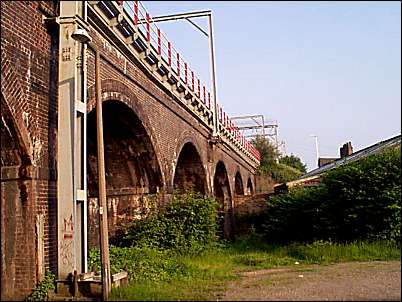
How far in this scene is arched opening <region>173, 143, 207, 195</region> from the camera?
21.2 meters

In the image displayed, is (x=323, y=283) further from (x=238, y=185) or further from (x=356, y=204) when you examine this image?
(x=238, y=185)

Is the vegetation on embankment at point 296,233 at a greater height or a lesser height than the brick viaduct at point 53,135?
lesser

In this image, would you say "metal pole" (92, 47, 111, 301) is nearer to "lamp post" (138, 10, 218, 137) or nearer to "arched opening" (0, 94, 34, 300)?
"arched opening" (0, 94, 34, 300)

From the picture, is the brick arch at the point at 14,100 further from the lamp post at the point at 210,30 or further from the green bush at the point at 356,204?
the lamp post at the point at 210,30

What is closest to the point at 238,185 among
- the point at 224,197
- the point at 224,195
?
the point at 224,195

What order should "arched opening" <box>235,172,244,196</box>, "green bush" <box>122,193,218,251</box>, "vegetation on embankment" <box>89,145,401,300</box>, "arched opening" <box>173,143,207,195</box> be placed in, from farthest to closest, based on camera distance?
"arched opening" <box>235,172,244,196</box> → "arched opening" <box>173,143,207,195</box> → "green bush" <box>122,193,218,251</box> → "vegetation on embankment" <box>89,145,401,300</box>

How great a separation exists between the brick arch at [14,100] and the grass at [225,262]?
8.37 feet

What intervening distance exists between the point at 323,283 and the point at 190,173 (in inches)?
529

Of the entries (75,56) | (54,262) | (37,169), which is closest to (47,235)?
(54,262)

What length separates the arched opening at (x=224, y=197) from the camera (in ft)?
76.3

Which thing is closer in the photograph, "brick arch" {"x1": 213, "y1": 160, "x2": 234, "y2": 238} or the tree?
"brick arch" {"x1": 213, "y1": 160, "x2": 234, "y2": 238}

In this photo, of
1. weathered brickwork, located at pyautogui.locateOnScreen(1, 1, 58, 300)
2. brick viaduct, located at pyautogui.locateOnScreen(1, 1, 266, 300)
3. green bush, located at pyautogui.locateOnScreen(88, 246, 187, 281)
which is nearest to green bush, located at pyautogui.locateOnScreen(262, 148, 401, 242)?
brick viaduct, located at pyautogui.locateOnScreen(1, 1, 266, 300)

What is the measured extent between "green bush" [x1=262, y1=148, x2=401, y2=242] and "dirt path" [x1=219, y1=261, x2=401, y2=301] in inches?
64.4

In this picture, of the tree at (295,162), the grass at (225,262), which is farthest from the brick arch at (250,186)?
the grass at (225,262)
